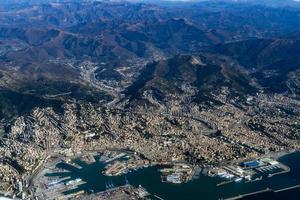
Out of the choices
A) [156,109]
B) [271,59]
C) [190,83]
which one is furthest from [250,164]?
[271,59]

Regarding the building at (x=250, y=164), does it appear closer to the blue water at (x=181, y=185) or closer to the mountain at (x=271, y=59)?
the blue water at (x=181, y=185)

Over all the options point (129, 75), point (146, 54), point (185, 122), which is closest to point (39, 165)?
point (185, 122)

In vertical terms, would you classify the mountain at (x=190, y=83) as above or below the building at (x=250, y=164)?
below

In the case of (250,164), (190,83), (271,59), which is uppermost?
(250,164)

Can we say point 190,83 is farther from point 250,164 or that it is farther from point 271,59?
point 250,164

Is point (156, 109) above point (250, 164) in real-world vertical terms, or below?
below

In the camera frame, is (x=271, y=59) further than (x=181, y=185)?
Yes

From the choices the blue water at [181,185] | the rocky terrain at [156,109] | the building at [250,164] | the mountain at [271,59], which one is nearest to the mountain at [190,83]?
the rocky terrain at [156,109]

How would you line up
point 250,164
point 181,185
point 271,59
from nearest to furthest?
1. point 181,185
2. point 250,164
3. point 271,59
